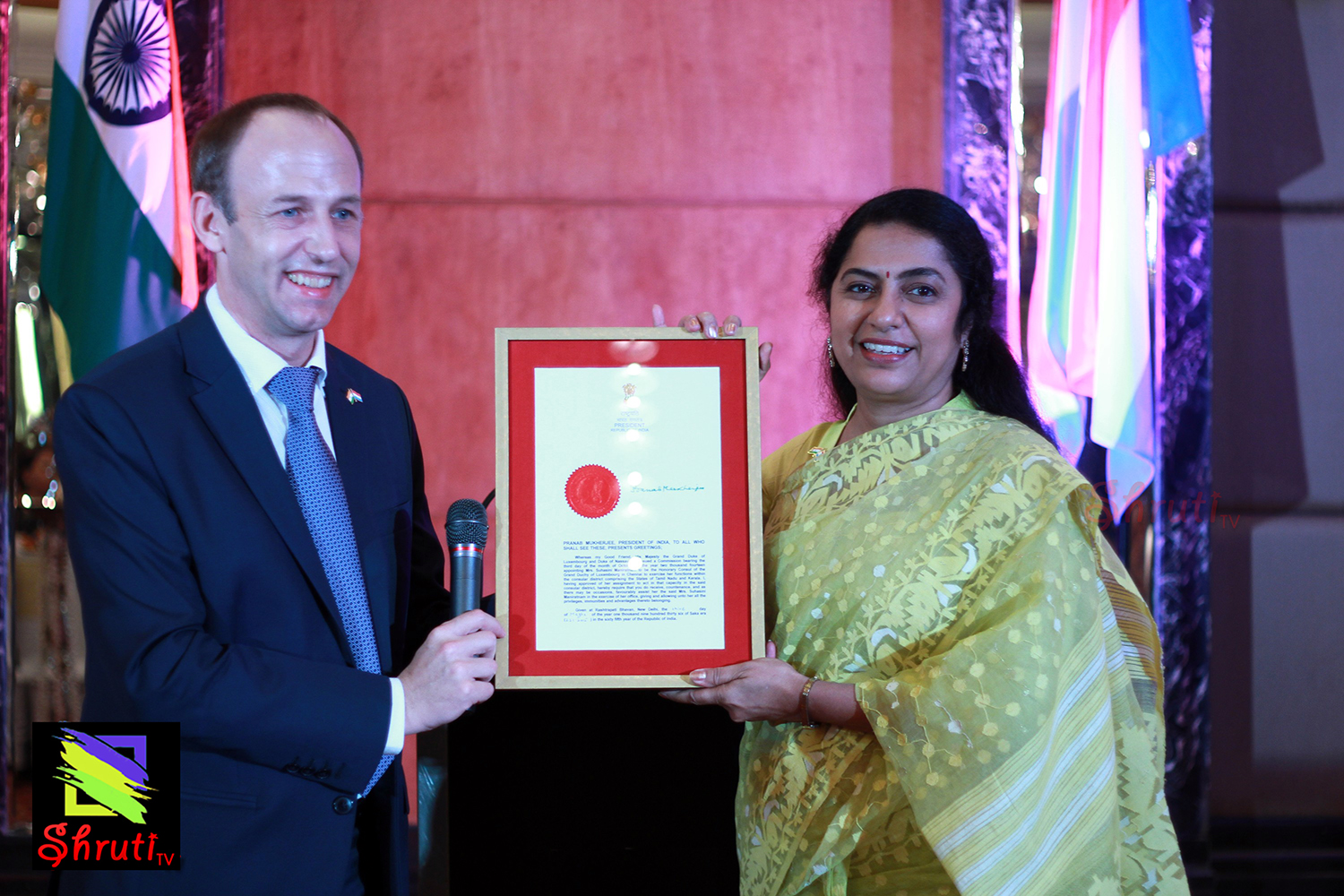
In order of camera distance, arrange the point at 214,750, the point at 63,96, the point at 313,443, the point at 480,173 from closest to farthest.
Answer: the point at 214,750, the point at 313,443, the point at 63,96, the point at 480,173

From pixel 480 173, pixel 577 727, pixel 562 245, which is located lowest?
pixel 577 727

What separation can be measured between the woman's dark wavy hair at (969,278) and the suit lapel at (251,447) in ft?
3.52

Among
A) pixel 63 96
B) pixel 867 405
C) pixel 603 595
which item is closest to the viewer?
pixel 603 595

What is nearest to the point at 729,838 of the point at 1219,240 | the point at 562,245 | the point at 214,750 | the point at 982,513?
the point at 982,513

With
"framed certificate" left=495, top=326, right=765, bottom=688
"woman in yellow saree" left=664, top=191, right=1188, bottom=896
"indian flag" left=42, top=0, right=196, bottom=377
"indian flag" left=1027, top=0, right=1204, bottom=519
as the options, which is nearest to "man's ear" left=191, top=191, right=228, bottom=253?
"framed certificate" left=495, top=326, right=765, bottom=688

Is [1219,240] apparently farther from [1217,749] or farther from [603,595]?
[603,595]

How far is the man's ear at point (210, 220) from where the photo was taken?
4.50 ft

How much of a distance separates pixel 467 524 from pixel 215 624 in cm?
37

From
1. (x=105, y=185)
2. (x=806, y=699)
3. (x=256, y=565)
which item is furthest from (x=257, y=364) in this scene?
(x=105, y=185)

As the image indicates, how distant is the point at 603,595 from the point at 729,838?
0.72 m

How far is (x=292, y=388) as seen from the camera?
1.37 meters

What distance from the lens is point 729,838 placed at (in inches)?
72.1

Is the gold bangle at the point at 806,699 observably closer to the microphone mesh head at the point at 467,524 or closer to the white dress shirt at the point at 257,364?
the microphone mesh head at the point at 467,524

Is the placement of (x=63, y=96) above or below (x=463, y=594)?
above
